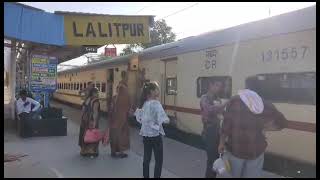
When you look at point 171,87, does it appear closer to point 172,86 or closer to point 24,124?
point 172,86

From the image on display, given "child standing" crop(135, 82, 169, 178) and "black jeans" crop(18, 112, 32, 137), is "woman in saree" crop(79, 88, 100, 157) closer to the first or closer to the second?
"child standing" crop(135, 82, 169, 178)

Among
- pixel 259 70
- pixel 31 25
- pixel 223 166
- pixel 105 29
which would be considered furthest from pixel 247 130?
pixel 105 29

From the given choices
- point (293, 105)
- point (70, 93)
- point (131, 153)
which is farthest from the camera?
point (70, 93)

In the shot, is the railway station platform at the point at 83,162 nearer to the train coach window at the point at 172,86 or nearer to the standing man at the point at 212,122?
the standing man at the point at 212,122

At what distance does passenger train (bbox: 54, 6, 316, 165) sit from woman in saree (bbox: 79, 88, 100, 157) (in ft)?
7.97

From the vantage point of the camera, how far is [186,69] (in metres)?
11.2

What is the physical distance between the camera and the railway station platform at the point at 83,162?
7559 mm

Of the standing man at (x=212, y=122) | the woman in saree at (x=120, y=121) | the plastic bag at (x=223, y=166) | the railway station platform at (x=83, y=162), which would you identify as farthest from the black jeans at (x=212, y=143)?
the woman in saree at (x=120, y=121)

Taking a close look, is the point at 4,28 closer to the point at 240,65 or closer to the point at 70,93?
the point at 240,65

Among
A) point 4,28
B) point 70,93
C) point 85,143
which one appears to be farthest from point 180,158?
point 70,93

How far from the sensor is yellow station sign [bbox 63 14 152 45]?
419 inches

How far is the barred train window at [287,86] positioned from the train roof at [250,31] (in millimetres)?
678

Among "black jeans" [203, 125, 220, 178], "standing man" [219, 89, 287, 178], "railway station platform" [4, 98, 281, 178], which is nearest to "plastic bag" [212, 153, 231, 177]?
"standing man" [219, 89, 287, 178]

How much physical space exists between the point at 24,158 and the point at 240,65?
4.16 meters
